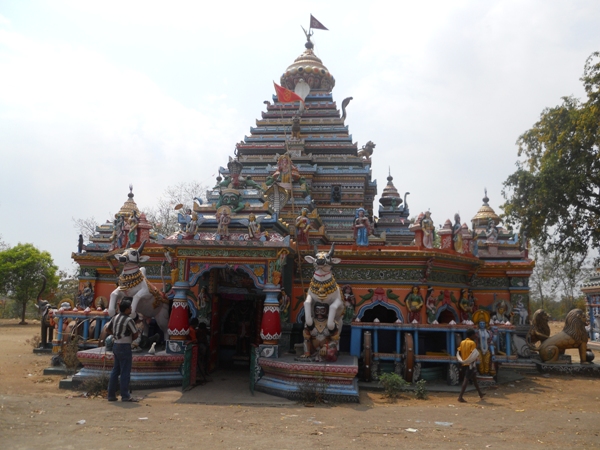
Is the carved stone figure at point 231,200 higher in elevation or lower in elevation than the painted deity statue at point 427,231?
higher

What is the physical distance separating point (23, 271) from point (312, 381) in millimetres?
32031

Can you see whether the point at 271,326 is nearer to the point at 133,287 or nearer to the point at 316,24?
the point at 133,287

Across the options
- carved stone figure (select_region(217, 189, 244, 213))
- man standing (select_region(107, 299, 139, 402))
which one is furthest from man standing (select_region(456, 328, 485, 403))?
man standing (select_region(107, 299, 139, 402))

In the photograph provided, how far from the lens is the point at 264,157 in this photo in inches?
815

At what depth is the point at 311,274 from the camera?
48.3 ft

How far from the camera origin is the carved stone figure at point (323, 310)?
1131 cm

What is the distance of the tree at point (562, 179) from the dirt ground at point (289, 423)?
16.3 meters

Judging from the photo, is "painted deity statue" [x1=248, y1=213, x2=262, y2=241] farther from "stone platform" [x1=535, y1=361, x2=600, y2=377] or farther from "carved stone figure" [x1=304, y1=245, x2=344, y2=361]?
"stone platform" [x1=535, y1=361, x2=600, y2=377]

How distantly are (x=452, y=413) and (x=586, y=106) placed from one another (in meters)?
20.1

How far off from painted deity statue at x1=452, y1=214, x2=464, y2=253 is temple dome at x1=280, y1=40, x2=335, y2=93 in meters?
12.3

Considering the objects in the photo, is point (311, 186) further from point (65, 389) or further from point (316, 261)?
point (65, 389)

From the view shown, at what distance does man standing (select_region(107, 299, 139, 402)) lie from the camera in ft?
32.2

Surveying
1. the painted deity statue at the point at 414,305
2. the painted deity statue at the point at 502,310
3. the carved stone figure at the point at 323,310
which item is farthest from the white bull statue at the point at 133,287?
the painted deity statue at the point at 502,310

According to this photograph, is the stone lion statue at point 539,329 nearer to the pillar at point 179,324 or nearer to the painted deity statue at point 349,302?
the painted deity statue at point 349,302
